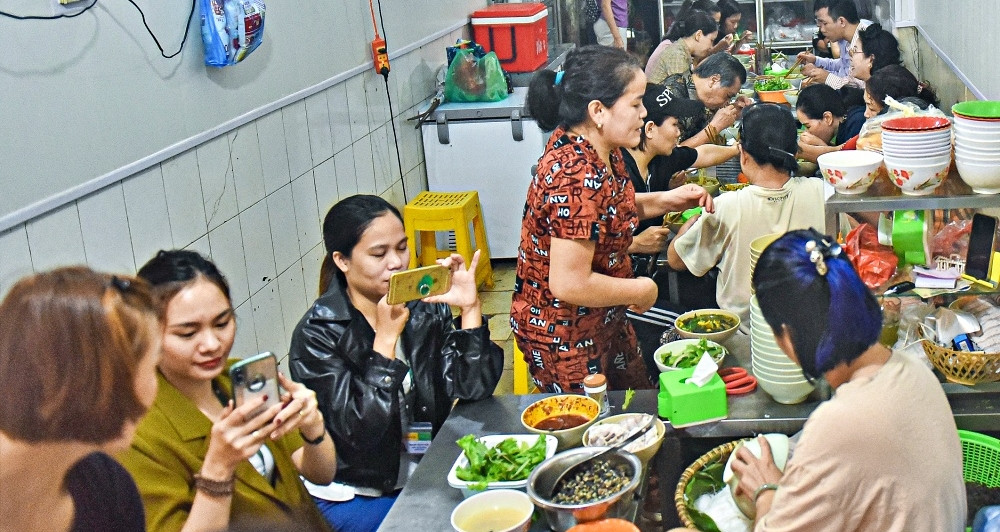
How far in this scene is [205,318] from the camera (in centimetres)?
202

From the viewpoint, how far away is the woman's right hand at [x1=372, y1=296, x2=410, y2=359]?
253 cm

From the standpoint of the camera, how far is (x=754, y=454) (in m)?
2.28

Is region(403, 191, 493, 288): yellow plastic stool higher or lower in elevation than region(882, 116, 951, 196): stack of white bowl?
lower

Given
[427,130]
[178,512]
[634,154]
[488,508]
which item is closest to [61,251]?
[178,512]

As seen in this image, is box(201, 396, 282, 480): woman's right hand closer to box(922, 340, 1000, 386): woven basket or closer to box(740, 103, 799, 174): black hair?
box(922, 340, 1000, 386): woven basket

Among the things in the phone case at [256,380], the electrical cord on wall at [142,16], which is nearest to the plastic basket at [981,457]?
the phone case at [256,380]

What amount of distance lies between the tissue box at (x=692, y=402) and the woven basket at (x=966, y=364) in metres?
0.55

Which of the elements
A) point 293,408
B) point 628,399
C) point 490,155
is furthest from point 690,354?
point 490,155

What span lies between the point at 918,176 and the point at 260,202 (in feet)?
9.09

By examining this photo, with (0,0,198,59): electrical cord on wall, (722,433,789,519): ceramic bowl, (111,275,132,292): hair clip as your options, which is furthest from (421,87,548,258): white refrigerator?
(111,275,132,292): hair clip

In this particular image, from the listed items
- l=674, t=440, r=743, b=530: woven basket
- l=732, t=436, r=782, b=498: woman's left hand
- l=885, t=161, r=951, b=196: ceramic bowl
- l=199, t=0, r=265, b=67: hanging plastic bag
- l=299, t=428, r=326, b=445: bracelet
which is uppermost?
l=199, t=0, r=265, b=67: hanging plastic bag

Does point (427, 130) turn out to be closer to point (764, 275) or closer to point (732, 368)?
point (732, 368)

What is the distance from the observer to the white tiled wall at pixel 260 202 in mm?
3098

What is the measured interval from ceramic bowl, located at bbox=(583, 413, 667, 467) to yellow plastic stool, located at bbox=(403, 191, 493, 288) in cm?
310
